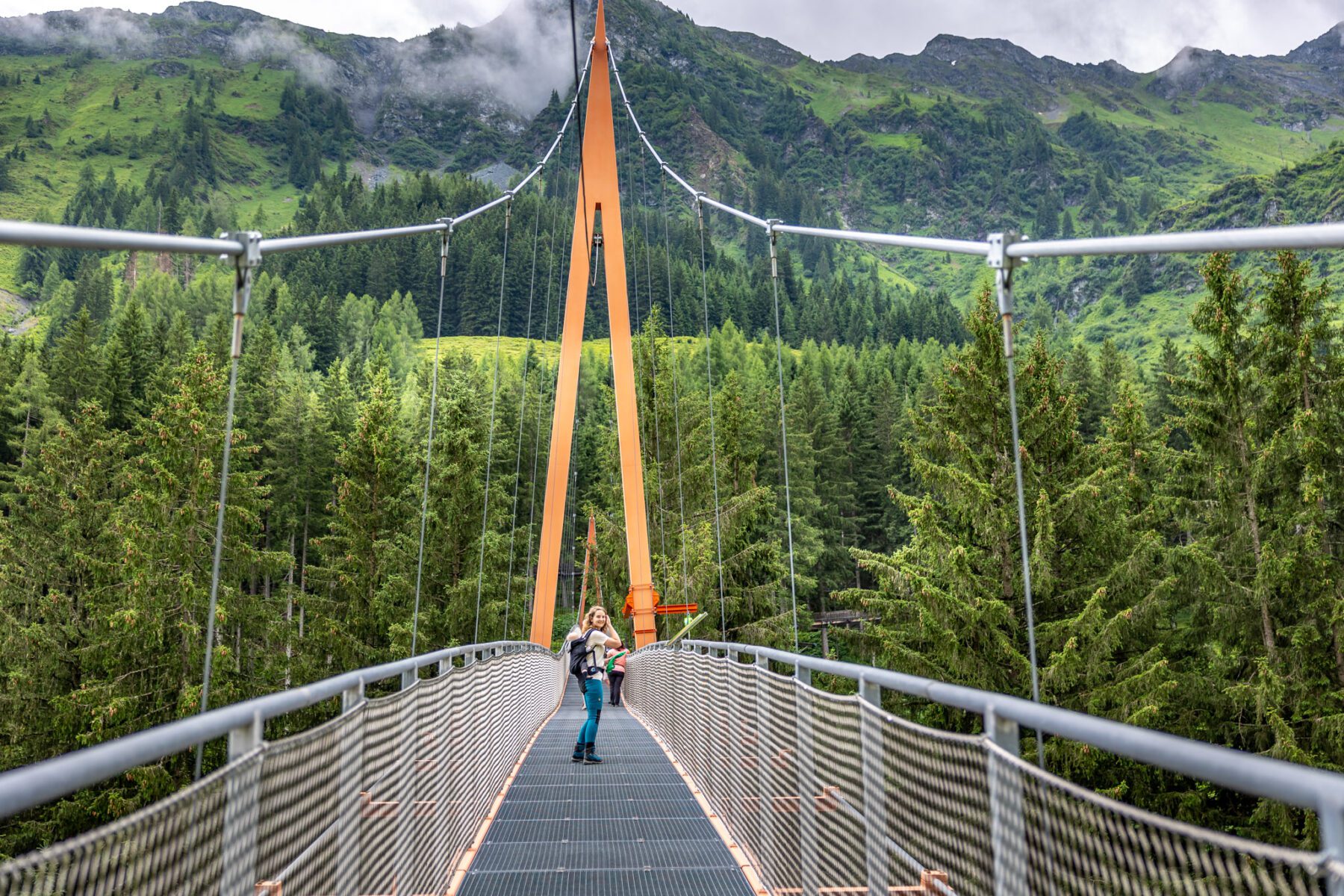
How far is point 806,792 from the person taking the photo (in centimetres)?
468

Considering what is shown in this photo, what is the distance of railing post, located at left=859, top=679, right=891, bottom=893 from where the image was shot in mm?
3639

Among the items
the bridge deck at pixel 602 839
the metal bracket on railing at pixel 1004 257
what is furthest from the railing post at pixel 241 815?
the metal bracket on railing at pixel 1004 257

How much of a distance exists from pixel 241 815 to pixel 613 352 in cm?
1995

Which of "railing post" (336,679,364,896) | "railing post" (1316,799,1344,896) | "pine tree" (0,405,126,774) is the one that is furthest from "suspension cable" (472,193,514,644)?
"railing post" (1316,799,1344,896)

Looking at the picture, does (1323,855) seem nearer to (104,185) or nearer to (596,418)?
(596,418)

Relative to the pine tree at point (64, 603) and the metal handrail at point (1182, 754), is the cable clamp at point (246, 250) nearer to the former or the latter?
the metal handrail at point (1182, 754)

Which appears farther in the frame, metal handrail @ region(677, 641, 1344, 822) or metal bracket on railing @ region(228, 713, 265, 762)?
metal bracket on railing @ region(228, 713, 265, 762)

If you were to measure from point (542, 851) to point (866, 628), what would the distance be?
15685mm

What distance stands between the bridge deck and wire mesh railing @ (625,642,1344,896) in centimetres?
30

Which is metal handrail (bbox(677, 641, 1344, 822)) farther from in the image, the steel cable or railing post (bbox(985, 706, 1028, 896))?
the steel cable

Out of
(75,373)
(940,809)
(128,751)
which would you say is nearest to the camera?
(128,751)

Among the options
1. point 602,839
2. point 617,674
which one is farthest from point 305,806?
point 617,674

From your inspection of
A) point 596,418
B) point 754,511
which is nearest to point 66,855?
point 754,511

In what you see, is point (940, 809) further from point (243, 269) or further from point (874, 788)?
point (243, 269)
